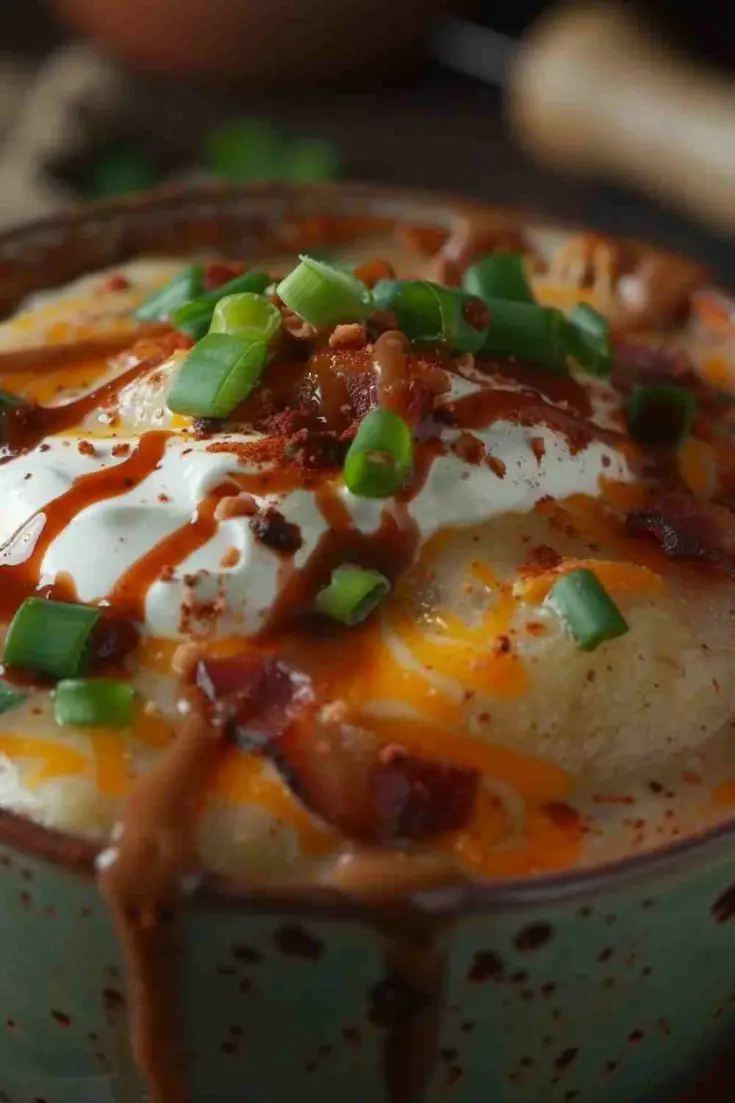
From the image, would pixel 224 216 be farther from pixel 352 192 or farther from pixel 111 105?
pixel 111 105

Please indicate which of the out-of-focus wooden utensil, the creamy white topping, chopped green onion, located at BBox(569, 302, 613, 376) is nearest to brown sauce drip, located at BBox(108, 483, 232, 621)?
the creamy white topping

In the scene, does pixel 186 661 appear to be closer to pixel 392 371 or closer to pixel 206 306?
pixel 392 371

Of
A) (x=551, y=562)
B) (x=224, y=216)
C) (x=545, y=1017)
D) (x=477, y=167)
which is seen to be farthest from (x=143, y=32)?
(x=545, y=1017)

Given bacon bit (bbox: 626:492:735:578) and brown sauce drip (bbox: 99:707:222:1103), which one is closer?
brown sauce drip (bbox: 99:707:222:1103)

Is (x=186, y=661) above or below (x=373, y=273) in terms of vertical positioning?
below

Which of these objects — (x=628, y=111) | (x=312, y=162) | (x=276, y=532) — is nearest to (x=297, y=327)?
(x=276, y=532)

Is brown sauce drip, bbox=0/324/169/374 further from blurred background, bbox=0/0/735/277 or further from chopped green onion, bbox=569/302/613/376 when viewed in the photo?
blurred background, bbox=0/0/735/277
